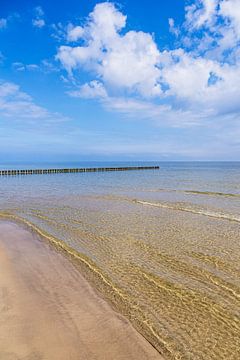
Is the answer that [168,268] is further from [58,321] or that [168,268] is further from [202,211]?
[202,211]

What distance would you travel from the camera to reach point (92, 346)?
16.9 ft

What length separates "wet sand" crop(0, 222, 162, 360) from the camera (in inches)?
197

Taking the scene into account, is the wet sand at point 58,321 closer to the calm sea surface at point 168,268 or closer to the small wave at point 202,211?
the calm sea surface at point 168,268

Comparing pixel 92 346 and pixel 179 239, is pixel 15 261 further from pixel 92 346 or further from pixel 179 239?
pixel 179 239

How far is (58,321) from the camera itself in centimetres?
595

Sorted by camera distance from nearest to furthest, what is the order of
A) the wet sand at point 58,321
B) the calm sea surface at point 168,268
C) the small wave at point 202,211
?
1. the wet sand at point 58,321
2. the calm sea surface at point 168,268
3. the small wave at point 202,211

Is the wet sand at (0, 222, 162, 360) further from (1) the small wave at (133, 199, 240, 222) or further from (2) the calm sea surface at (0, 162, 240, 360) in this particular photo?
(1) the small wave at (133, 199, 240, 222)

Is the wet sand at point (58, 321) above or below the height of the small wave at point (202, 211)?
below

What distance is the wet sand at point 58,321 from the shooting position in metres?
5.00

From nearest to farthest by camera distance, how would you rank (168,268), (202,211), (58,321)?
(58,321)
(168,268)
(202,211)

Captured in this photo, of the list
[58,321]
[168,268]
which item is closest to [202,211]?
[168,268]

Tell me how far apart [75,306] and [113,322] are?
112 cm

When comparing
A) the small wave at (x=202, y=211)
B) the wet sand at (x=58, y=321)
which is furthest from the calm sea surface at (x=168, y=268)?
the wet sand at (x=58, y=321)

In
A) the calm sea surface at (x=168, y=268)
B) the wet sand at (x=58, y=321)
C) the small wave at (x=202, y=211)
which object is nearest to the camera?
the wet sand at (x=58, y=321)
